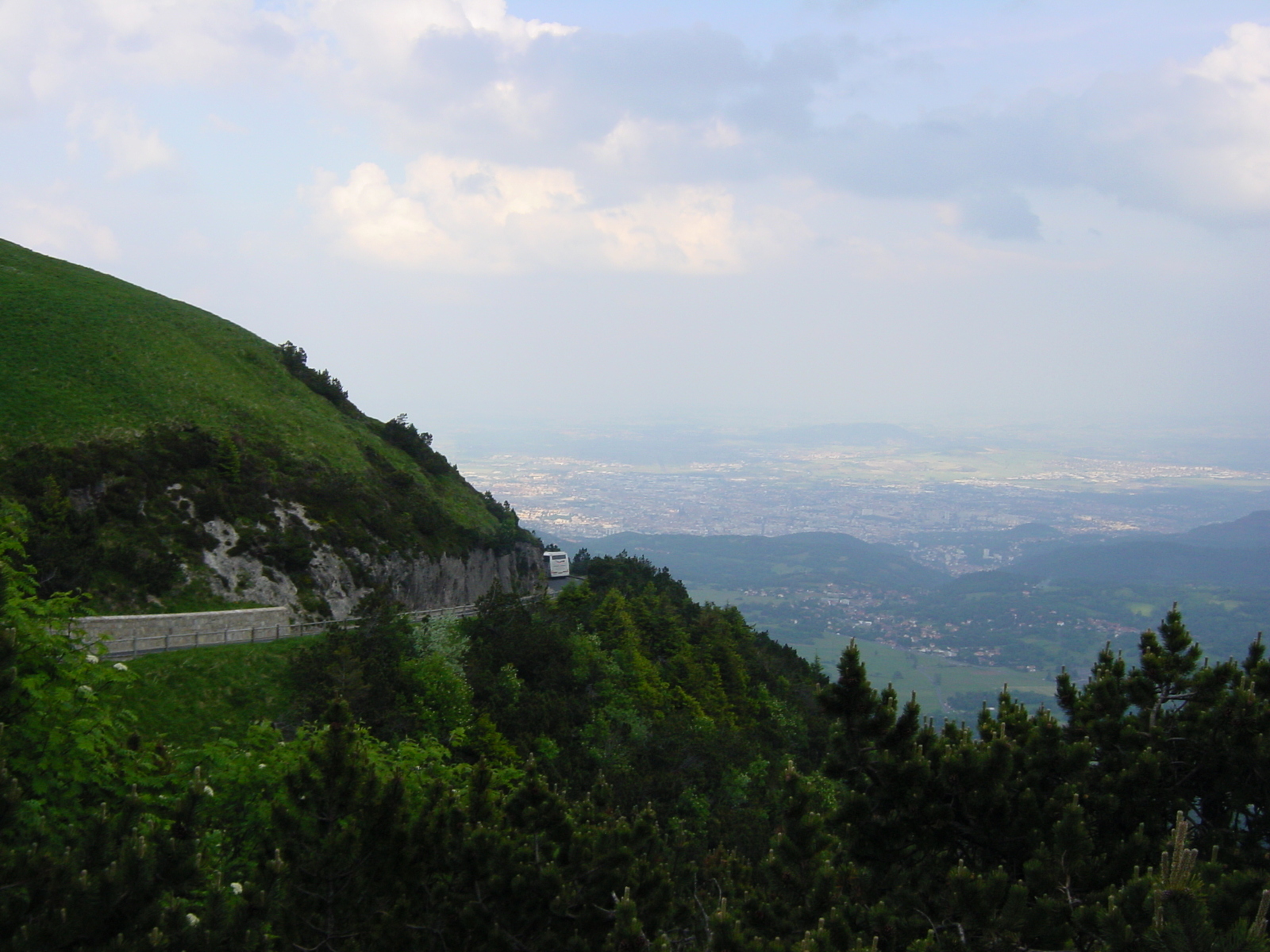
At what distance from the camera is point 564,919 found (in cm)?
1060

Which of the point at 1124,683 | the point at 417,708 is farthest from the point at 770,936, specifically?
the point at 417,708

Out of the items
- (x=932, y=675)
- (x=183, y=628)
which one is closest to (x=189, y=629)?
(x=183, y=628)

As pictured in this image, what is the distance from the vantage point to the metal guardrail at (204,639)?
69.9ft

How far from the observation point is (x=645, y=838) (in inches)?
440

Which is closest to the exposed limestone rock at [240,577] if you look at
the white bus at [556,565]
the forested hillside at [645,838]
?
the forested hillside at [645,838]

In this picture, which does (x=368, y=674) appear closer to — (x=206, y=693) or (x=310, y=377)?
(x=206, y=693)

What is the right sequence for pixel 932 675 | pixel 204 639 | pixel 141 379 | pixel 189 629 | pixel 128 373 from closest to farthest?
1. pixel 204 639
2. pixel 189 629
3. pixel 128 373
4. pixel 141 379
5. pixel 932 675

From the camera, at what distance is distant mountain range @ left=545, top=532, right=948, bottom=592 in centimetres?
16088

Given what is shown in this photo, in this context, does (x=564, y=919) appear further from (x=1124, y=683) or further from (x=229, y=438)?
(x=229, y=438)

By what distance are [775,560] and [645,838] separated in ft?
549

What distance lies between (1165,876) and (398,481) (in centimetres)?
3685

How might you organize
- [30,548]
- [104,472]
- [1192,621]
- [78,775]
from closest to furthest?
1. [78,775]
2. [30,548]
3. [104,472]
4. [1192,621]

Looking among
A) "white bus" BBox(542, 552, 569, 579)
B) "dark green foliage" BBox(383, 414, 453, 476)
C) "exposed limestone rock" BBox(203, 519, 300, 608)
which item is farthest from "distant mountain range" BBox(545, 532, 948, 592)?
"exposed limestone rock" BBox(203, 519, 300, 608)

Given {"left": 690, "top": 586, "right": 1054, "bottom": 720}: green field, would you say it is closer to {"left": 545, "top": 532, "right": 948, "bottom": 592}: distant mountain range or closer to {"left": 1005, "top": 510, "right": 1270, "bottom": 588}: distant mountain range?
{"left": 545, "top": 532, "right": 948, "bottom": 592}: distant mountain range
